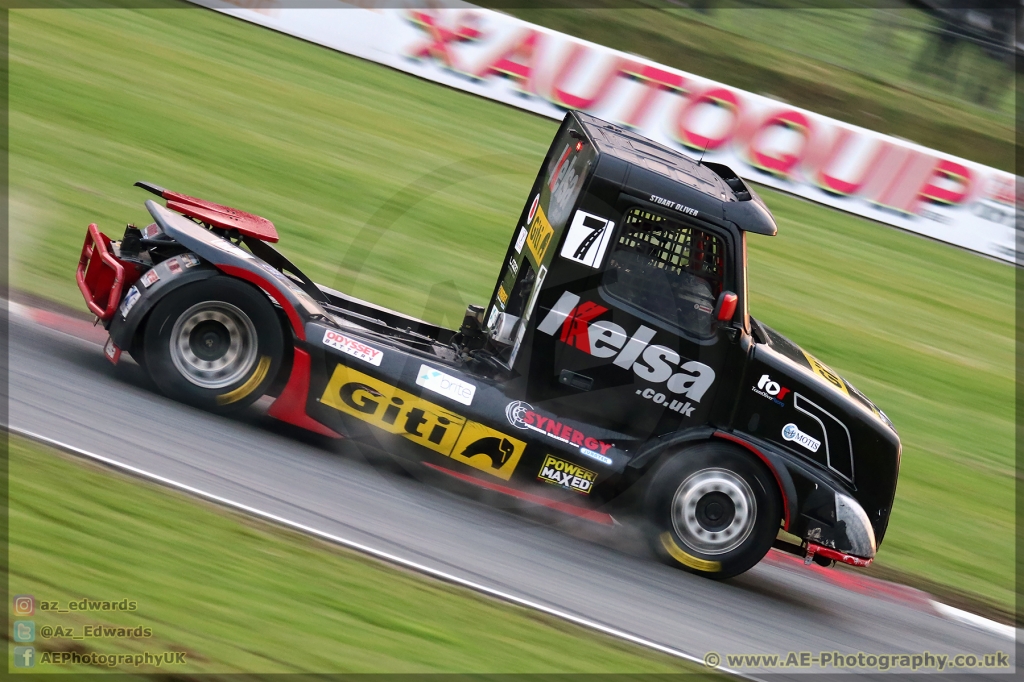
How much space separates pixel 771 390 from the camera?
624cm

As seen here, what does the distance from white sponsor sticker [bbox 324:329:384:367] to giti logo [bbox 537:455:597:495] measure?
48.0 inches

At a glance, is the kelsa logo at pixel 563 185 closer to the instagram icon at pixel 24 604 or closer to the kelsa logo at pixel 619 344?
the kelsa logo at pixel 619 344

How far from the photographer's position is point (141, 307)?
19.6 feet

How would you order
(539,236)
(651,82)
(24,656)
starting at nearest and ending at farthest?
(24,656) → (539,236) → (651,82)

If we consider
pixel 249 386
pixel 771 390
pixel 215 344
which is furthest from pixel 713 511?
pixel 215 344

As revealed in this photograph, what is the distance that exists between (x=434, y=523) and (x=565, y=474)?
2.87 feet

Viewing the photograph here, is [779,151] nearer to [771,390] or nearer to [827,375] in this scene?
[827,375]

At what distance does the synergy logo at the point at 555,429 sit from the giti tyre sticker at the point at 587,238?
0.97 m

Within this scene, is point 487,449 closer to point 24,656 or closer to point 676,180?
point 676,180

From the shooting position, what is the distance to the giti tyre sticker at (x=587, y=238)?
238 inches

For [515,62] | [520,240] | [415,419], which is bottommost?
[415,419]

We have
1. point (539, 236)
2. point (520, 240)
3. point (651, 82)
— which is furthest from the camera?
point (651, 82)

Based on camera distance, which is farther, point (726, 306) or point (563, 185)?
point (563, 185)

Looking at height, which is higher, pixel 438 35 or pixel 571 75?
pixel 438 35
